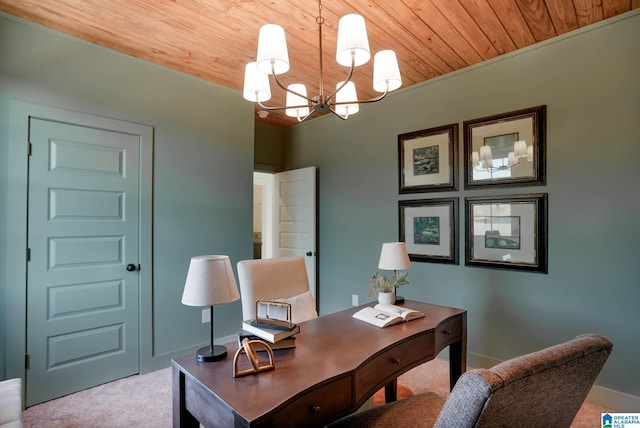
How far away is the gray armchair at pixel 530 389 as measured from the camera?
29.2 inches

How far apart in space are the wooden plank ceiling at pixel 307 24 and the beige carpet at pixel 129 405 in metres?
2.39

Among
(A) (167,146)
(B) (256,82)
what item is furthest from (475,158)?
(A) (167,146)

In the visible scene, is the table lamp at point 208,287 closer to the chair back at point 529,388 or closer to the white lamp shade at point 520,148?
the chair back at point 529,388

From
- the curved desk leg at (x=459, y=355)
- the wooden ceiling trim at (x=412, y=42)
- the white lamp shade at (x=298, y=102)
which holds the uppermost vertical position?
the wooden ceiling trim at (x=412, y=42)

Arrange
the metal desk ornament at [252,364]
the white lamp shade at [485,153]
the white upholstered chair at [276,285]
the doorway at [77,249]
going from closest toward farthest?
the metal desk ornament at [252,364] < the white upholstered chair at [276,285] < the doorway at [77,249] < the white lamp shade at [485,153]

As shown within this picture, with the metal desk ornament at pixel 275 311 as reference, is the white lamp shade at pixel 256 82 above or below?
above

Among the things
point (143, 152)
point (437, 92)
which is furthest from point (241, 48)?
point (437, 92)

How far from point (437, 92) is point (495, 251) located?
149 cm

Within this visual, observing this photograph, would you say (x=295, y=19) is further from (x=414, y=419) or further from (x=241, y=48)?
(x=414, y=419)

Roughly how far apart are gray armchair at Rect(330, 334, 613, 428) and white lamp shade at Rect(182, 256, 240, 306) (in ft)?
3.11

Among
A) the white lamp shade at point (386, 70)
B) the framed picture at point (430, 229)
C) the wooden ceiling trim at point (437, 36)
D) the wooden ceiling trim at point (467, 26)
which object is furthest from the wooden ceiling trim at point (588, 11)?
the framed picture at point (430, 229)

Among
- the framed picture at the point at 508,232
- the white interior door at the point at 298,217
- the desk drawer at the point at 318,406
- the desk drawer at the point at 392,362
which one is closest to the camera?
the desk drawer at the point at 318,406

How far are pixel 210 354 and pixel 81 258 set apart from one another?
172 cm

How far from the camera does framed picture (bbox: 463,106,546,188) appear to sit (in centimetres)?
246
